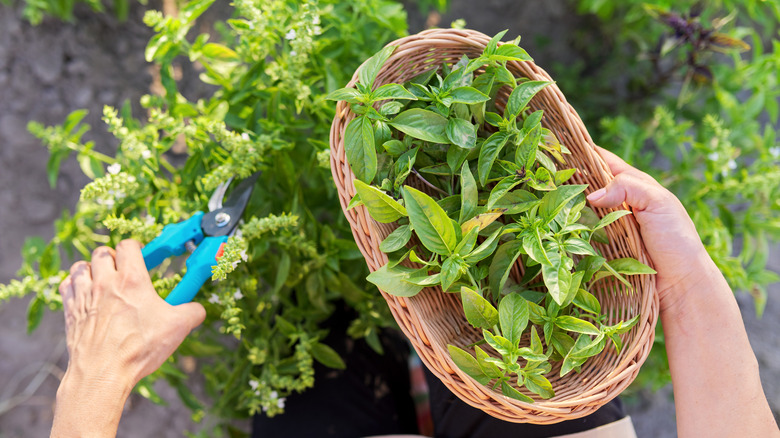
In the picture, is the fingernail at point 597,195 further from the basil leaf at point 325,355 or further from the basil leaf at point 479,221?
the basil leaf at point 325,355

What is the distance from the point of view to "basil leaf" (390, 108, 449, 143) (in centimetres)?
72

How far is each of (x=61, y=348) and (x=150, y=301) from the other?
1.04 meters

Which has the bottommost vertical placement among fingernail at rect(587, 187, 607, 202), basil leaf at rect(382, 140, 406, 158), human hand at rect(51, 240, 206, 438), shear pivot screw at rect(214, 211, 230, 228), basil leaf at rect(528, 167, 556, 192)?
human hand at rect(51, 240, 206, 438)

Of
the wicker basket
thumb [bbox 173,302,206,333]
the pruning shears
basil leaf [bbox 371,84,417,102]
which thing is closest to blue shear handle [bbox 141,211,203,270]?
the pruning shears

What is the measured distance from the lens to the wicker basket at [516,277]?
0.69 metres

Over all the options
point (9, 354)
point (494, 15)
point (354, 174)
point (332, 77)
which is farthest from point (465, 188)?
point (9, 354)

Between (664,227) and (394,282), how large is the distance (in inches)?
16.8

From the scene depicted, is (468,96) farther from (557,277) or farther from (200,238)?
(200,238)

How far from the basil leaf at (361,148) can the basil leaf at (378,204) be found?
37 millimetres

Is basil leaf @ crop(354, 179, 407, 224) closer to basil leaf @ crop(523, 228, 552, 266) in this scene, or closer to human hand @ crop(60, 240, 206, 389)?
basil leaf @ crop(523, 228, 552, 266)

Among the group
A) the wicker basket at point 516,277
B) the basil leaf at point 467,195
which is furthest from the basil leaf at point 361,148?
the basil leaf at point 467,195

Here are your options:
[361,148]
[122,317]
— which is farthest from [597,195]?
[122,317]

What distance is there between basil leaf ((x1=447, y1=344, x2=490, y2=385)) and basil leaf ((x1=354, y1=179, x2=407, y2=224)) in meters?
0.20

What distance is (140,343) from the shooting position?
0.76m
